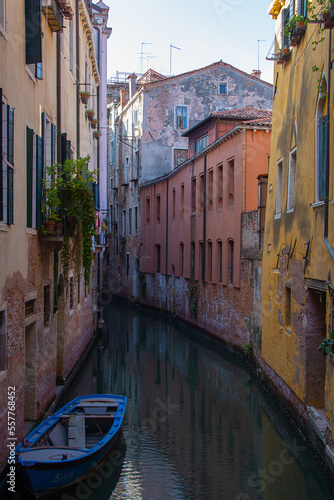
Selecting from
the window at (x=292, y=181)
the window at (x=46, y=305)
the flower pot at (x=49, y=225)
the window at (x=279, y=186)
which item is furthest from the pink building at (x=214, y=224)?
the flower pot at (x=49, y=225)

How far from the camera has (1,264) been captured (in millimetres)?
7367

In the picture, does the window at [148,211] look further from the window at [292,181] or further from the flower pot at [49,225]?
the flower pot at [49,225]

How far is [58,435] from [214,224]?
45.7ft

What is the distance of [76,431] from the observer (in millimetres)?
9156

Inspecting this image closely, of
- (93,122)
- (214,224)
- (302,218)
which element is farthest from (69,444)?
(214,224)

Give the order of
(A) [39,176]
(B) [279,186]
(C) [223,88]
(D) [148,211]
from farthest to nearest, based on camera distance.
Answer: (D) [148,211], (C) [223,88], (B) [279,186], (A) [39,176]

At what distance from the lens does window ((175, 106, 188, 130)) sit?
34.4m

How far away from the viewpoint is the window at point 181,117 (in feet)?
113

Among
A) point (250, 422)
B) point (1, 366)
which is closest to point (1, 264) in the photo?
point (1, 366)

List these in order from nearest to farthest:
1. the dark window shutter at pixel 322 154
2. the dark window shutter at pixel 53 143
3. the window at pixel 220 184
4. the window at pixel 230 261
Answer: the dark window shutter at pixel 322 154 → the dark window shutter at pixel 53 143 → the window at pixel 230 261 → the window at pixel 220 184

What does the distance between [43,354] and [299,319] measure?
4.55 metres

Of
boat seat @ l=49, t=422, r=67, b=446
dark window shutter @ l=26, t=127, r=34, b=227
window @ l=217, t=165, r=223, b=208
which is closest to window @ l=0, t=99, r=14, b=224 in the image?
dark window shutter @ l=26, t=127, r=34, b=227

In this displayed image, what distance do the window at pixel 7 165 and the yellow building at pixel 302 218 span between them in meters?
4.30

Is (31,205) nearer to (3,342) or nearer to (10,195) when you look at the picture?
(10,195)
